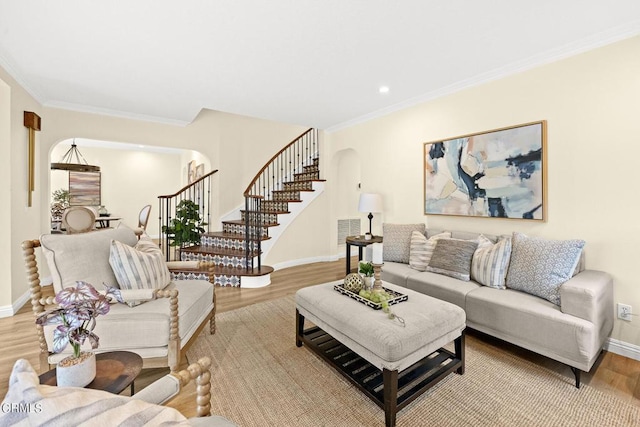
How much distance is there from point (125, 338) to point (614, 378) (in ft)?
10.7

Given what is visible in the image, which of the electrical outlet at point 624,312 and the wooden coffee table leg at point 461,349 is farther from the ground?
the electrical outlet at point 624,312

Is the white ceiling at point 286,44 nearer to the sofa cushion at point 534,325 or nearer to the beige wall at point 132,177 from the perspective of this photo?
the sofa cushion at point 534,325

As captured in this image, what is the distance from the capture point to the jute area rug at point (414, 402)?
5.45 ft

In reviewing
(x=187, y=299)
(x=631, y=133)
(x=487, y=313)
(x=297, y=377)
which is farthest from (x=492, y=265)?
→ (x=187, y=299)

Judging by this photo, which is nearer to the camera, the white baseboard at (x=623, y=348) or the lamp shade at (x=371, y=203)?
the white baseboard at (x=623, y=348)

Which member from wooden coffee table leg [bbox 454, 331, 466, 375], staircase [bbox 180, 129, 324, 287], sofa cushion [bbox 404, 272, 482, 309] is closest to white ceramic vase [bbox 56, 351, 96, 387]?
wooden coffee table leg [bbox 454, 331, 466, 375]

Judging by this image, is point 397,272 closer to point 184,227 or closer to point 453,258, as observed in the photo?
point 453,258

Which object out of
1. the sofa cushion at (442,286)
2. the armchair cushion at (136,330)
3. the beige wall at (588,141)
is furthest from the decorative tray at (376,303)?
the beige wall at (588,141)

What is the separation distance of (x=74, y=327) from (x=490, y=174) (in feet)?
11.3

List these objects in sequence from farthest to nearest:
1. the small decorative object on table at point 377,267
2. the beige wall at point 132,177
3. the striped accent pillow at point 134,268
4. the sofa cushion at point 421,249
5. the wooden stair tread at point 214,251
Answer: the beige wall at point 132,177 < the wooden stair tread at point 214,251 < the sofa cushion at point 421,249 < the small decorative object on table at point 377,267 < the striped accent pillow at point 134,268

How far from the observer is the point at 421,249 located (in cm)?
324

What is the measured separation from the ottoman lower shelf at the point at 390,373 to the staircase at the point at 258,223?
2124 mm

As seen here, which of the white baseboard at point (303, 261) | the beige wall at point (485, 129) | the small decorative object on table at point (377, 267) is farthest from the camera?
the white baseboard at point (303, 261)

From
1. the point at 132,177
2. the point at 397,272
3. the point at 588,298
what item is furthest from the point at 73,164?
the point at 588,298
